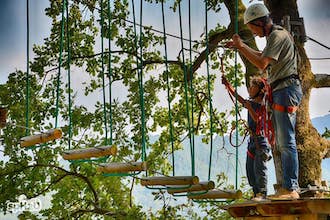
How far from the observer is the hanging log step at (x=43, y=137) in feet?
10.8

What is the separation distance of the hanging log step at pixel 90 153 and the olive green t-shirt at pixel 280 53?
3.03ft

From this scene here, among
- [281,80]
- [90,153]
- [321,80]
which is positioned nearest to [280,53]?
[281,80]

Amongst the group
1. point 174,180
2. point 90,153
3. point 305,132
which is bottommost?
point 174,180

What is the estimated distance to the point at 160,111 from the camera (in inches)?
361

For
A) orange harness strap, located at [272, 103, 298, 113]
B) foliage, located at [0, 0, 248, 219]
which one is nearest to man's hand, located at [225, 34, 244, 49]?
orange harness strap, located at [272, 103, 298, 113]

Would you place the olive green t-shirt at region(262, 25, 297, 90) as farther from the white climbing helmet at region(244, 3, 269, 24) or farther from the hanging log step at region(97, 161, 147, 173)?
the hanging log step at region(97, 161, 147, 173)

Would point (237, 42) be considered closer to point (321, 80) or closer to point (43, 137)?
point (43, 137)

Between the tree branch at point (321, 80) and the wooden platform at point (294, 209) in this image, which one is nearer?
the wooden platform at point (294, 209)

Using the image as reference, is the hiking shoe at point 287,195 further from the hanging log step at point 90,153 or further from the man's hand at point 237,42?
the hanging log step at point 90,153

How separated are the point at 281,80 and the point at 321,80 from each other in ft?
10.7

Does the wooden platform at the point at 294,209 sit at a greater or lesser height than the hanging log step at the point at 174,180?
lesser

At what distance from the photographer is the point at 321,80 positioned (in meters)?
6.69

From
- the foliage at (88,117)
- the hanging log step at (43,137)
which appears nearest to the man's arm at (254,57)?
the hanging log step at (43,137)

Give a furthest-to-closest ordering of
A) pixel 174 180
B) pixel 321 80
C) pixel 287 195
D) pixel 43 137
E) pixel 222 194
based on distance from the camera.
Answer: pixel 321 80, pixel 222 194, pixel 174 180, pixel 287 195, pixel 43 137
